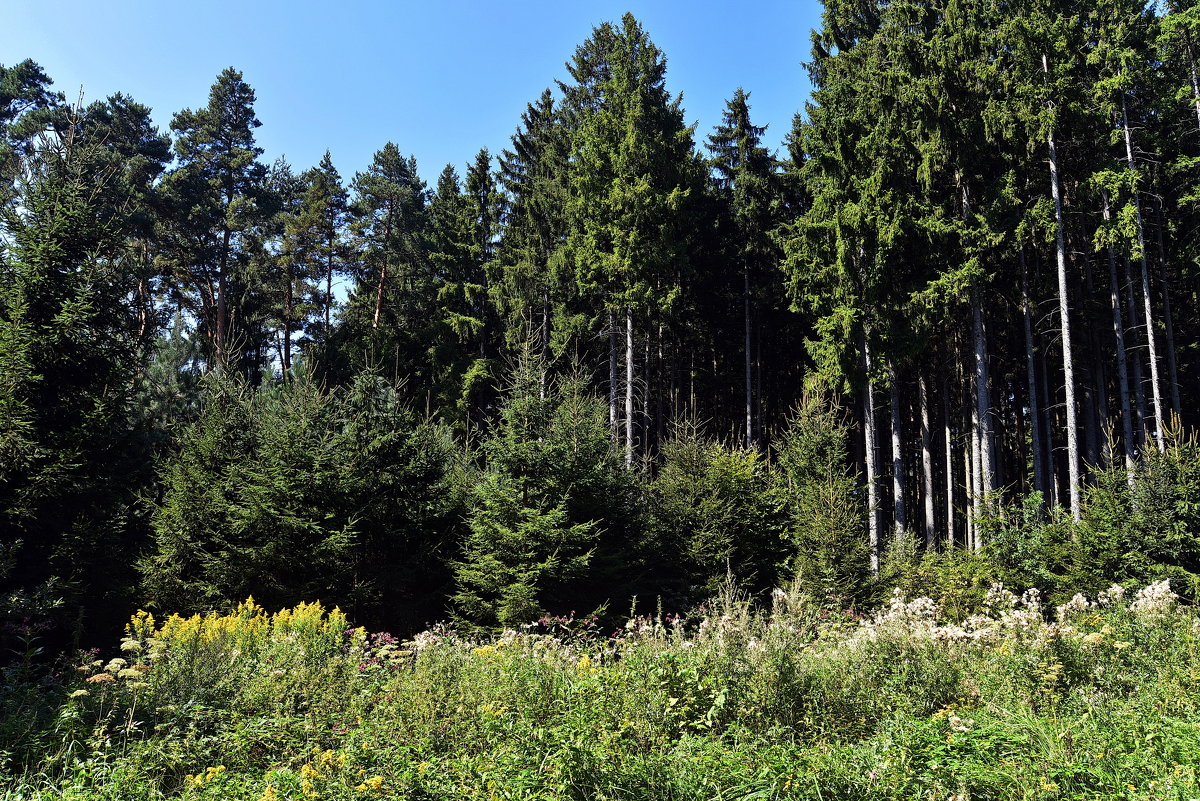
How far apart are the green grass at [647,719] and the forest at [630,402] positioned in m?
0.06

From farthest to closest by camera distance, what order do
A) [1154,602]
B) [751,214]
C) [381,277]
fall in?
[381,277] < [751,214] < [1154,602]

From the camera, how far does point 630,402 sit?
20.0 meters

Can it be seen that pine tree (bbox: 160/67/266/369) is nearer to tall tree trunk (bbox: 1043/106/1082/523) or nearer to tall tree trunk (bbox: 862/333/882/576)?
tall tree trunk (bbox: 862/333/882/576)

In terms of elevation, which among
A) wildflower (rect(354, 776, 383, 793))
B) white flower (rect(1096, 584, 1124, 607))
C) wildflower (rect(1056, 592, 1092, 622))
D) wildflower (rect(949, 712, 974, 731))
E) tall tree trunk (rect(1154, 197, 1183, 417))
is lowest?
wildflower (rect(354, 776, 383, 793))

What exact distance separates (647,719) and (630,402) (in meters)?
15.5

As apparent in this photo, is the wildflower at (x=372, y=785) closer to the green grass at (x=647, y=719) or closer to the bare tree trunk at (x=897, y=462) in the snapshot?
the green grass at (x=647, y=719)

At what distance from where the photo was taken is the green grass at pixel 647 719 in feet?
11.7

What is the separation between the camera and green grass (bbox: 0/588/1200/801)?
3.56 meters

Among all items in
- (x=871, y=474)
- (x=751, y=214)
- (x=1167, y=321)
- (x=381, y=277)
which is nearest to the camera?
(x=871, y=474)

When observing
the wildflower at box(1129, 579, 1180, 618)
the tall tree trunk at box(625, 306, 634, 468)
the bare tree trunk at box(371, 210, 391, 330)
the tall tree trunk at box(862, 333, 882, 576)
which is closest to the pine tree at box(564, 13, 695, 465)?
the tall tree trunk at box(625, 306, 634, 468)

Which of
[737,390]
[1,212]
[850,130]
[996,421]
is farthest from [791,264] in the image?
[1,212]

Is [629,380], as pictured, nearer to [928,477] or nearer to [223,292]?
[928,477]

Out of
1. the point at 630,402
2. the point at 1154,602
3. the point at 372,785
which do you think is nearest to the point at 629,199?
the point at 630,402

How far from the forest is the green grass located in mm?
61
